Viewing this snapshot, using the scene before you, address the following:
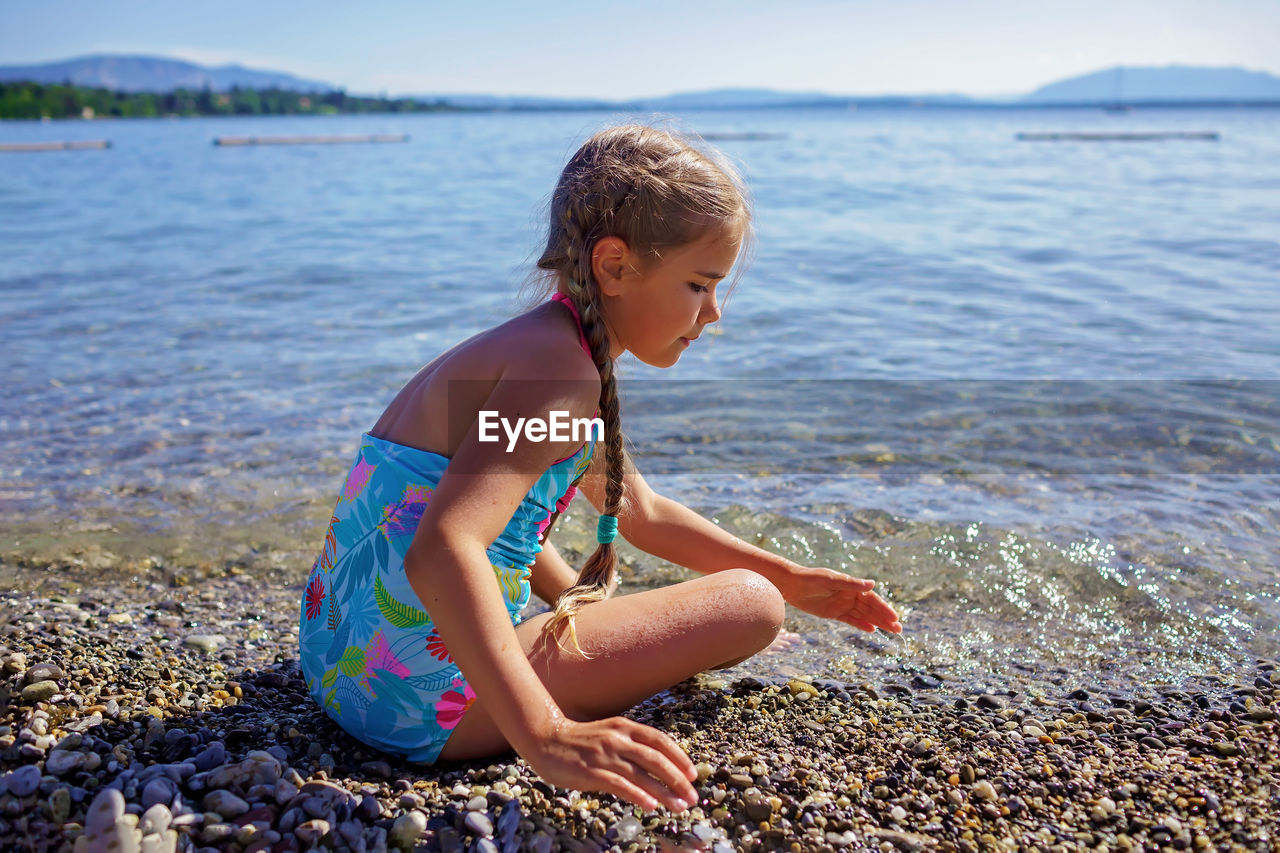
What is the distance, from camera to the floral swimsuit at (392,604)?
89.6 inches

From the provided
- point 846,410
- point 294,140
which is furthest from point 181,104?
point 846,410

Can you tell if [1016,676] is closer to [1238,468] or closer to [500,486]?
[500,486]

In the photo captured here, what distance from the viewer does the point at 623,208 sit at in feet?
7.41

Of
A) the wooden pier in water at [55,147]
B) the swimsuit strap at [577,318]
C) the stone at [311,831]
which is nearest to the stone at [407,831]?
the stone at [311,831]

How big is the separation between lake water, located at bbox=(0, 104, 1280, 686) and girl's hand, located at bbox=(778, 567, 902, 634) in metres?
0.40

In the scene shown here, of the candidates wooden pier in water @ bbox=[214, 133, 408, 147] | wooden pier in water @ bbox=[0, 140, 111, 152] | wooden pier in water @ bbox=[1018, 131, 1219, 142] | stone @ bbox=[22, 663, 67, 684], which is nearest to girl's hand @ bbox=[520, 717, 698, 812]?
stone @ bbox=[22, 663, 67, 684]

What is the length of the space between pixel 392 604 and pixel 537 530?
15.6 inches

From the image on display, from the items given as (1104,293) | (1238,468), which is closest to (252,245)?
(1104,293)

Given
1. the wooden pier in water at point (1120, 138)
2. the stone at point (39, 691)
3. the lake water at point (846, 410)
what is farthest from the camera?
the wooden pier in water at point (1120, 138)

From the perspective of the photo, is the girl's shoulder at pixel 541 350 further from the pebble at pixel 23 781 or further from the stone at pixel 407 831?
the pebble at pixel 23 781

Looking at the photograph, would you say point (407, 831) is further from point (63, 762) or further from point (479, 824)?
point (63, 762)

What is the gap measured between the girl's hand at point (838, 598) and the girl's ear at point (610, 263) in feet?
3.68

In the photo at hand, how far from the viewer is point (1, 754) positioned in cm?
217

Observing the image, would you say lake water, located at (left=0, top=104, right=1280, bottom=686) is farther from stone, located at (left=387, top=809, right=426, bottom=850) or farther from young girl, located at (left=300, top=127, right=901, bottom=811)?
stone, located at (left=387, top=809, right=426, bottom=850)
